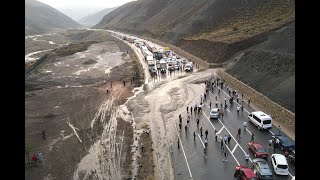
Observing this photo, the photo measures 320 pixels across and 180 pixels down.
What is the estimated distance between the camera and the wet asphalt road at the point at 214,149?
989 inches

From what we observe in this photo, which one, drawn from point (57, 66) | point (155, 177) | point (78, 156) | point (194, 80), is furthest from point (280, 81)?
point (57, 66)

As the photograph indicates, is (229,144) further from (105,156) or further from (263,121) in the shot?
(105,156)

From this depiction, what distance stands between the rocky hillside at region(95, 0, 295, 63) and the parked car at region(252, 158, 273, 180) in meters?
41.4

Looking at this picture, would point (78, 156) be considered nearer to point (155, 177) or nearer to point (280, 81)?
point (155, 177)

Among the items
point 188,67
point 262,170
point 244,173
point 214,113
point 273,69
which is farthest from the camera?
point 188,67

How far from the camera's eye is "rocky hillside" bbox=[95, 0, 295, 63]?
66.1m

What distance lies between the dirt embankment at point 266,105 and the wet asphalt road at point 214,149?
1235 millimetres

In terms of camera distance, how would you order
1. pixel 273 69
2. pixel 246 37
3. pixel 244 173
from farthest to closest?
1. pixel 246 37
2. pixel 273 69
3. pixel 244 173

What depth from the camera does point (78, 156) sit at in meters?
30.5

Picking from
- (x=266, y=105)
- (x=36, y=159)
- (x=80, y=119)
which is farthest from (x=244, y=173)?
(x=80, y=119)

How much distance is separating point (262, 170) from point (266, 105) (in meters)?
15.4

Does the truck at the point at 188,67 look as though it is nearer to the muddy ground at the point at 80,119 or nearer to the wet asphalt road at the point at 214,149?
the muddy ground at the point at 80,119

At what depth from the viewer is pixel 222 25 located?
9175 cm
